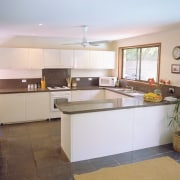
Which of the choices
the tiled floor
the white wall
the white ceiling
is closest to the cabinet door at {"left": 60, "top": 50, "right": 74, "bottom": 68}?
the tiled floor

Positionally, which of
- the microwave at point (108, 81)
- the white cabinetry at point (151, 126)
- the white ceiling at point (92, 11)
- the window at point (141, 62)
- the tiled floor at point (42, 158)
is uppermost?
the white ceiling at point (92, 11)

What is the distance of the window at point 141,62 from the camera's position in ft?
16.3

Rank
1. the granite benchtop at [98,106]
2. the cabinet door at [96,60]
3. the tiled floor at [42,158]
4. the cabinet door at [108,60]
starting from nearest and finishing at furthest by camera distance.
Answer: the tiled floor at [42,158]
the granite benchtop at [98,106]
the cabinet door at [96,60]
the cabinet door at [108,60]

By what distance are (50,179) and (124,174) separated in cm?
112

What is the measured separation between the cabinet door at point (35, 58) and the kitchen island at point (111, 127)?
7.41 feet

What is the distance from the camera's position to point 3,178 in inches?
112

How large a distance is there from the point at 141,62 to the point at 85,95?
1.78 m

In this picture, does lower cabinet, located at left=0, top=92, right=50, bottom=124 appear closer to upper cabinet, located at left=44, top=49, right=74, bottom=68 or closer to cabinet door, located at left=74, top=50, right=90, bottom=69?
upper cabinet, located at left=44, top=49, right=74, bottom=68

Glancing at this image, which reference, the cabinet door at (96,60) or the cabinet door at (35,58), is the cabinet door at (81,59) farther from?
the cabinet door at (35,58)

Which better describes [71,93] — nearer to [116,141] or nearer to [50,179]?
[116,141]

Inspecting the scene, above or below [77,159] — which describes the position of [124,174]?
above

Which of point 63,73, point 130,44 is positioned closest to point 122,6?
point 130,44

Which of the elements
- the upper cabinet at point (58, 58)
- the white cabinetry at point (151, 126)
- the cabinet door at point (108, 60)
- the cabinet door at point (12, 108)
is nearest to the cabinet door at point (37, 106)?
the cabinet door at point (12, 108)

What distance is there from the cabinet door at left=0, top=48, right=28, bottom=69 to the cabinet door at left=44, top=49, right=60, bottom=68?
0.51 meters
